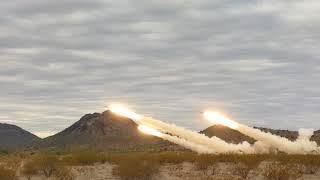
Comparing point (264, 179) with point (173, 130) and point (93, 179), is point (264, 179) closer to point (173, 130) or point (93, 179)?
point (93, 179)

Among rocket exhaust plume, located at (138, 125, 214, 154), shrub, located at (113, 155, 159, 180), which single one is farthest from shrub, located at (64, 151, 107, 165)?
shrub, located at (113, 155, 159, 180)

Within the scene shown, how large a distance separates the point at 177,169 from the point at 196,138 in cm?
1660

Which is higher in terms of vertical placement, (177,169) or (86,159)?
(86,159)

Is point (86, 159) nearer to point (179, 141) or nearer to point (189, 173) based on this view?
point (179, 141)

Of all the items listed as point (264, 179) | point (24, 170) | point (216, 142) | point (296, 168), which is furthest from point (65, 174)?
point (216, 142)

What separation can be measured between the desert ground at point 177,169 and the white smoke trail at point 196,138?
162 inches

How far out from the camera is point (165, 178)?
130ft

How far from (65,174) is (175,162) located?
14269 millimetres

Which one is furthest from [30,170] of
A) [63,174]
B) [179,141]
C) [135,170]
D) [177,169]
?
[179,141]

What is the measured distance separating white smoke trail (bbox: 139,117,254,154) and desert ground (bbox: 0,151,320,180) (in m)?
4.13

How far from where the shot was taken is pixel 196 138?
204ft

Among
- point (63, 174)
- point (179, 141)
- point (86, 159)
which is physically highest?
point (179, 141)

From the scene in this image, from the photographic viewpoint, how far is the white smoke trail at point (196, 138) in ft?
185

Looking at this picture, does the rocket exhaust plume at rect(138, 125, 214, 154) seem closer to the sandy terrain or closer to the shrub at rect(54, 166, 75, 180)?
the sandy terrain
